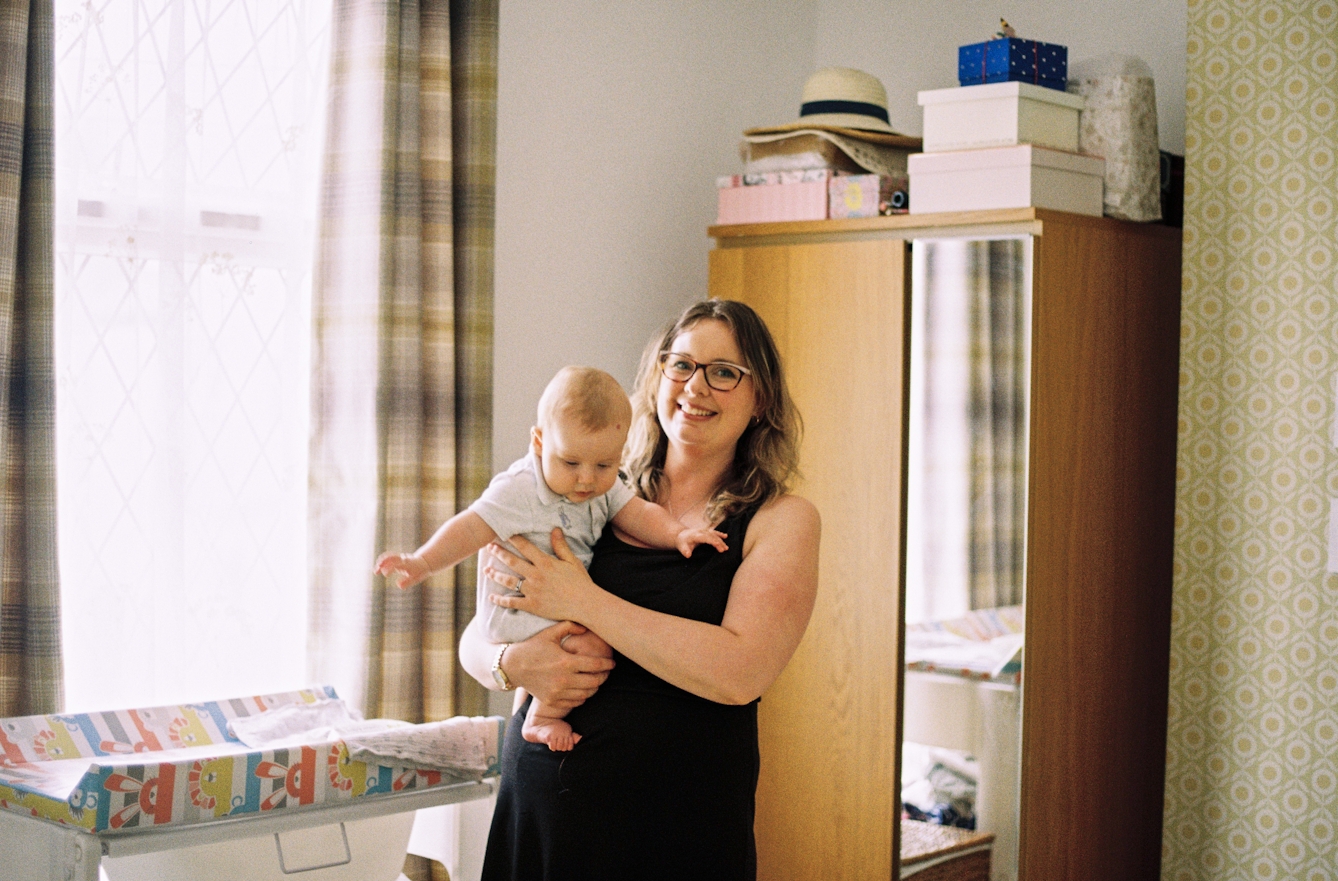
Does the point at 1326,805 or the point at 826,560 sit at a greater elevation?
the point at 826,560

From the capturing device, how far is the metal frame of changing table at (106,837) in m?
1.67

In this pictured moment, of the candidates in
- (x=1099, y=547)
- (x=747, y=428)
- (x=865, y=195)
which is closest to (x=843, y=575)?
(x=1099, y=547)

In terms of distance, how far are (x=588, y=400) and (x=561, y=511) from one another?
16cm

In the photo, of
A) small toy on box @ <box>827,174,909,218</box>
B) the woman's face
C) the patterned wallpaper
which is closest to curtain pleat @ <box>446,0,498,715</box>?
small toy on box @ <box>827,174,909,218</box>

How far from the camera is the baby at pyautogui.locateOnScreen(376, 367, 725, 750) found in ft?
5.42

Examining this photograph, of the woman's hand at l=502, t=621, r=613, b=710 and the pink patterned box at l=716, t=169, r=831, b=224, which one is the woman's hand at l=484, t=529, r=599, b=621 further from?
the pink patterned box at l=716, t=169, r=831, b=224

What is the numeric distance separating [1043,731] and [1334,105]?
127cm

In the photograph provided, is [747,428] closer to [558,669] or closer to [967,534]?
[558,669]

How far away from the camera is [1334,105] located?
2338mm

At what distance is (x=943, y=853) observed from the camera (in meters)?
2.55

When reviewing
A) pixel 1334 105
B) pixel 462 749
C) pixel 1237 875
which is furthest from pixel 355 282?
pixel 1237 875

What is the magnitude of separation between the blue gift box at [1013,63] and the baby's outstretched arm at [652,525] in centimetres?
125

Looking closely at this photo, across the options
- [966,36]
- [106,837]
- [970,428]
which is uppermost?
[966,36]

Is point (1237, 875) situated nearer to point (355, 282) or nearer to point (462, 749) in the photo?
point (462, 749)
